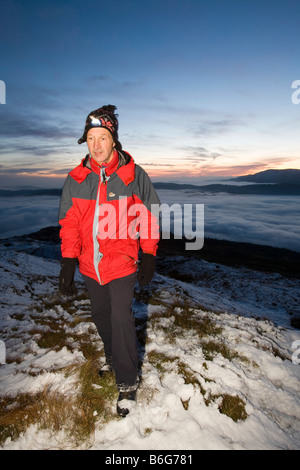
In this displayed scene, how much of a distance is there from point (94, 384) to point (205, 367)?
178 cm

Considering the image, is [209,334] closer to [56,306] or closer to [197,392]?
[197,392]

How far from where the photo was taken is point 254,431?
2.77 meters

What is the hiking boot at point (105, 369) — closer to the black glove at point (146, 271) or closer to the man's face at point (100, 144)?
the black glove at point (146, 271)

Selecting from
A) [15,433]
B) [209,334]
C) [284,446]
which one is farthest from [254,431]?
[15,433]

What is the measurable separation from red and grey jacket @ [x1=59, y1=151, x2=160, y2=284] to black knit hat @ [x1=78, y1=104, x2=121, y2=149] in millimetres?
322

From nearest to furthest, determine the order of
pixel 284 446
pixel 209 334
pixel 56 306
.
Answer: pixel 284 446 → pixel 209 334 → pixel 56 306

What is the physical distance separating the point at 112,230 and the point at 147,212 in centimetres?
53

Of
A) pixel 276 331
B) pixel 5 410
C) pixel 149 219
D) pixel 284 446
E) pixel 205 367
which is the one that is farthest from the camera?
pixel 276 331

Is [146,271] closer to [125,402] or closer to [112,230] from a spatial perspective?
[112,230]

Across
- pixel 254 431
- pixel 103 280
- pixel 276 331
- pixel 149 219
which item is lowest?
pixel 276 331

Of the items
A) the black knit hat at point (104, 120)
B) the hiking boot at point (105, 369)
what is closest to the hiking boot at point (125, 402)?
the hiking boot at point (105, 369)

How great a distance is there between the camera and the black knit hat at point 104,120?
3.04 meters

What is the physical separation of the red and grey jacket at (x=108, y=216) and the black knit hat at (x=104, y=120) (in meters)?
0.32

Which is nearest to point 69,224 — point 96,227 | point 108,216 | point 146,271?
point 96,227
